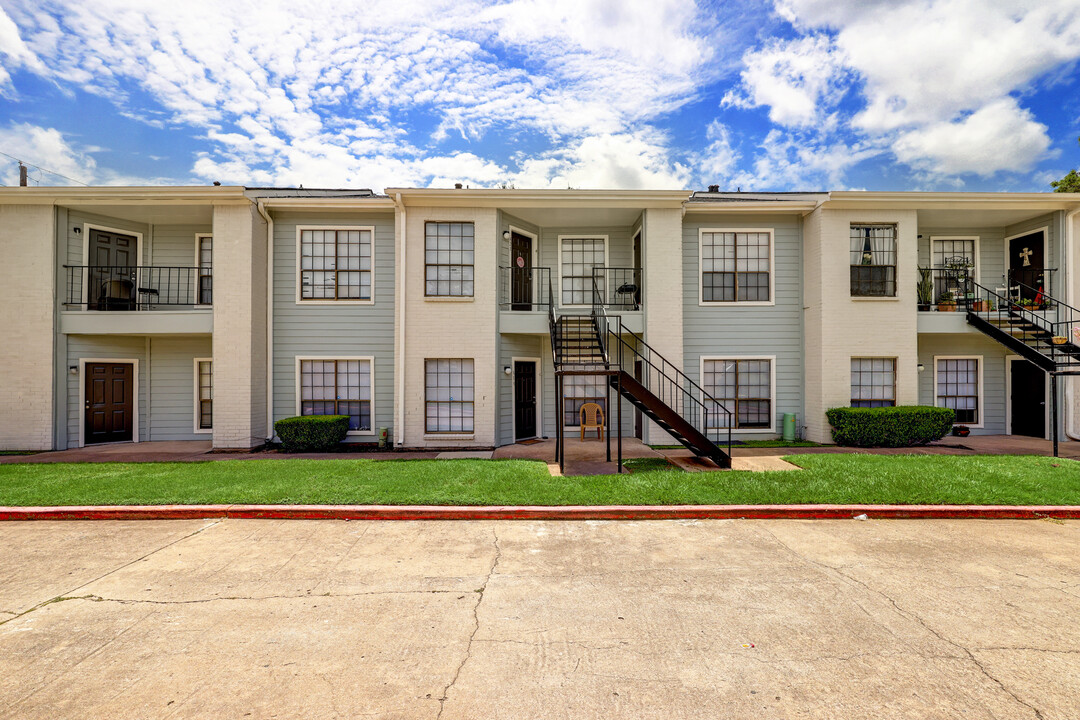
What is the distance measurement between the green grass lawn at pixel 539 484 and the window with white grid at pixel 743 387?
357 cm

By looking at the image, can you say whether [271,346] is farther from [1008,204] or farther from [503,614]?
[1008,204]

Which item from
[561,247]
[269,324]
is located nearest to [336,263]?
[269,324]

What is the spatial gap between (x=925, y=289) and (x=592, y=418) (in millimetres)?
9902

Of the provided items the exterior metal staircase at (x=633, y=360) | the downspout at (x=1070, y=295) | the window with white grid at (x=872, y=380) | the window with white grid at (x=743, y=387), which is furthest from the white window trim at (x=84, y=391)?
the downspout at (x=1070, y=295)

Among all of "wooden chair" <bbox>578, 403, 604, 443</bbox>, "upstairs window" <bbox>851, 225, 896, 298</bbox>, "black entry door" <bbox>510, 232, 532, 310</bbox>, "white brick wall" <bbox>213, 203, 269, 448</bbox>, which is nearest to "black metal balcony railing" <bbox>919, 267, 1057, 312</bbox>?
"upstairs window" <bbox>851, 225, 896, 298</bbox>

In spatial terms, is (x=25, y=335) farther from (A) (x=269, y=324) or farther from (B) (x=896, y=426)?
(B) (x=896, y=426)

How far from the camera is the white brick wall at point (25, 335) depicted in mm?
12117

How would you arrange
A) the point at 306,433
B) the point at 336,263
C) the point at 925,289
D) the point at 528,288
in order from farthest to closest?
1. the point at 528,288
2. the point at 925,289
3. the point at 336,263
4. the point at 306,433

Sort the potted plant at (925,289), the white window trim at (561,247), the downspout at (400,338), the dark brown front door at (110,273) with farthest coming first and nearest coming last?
the white window trim at (561,247), the potted plant at (925,289), the dark brown front door at (110,273), the downspout at (400,338)

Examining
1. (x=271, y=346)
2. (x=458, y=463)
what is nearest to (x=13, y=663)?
(x=458, y=463)

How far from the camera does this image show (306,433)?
1224 cm

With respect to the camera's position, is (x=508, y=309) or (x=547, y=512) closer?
(x=547, y=512)

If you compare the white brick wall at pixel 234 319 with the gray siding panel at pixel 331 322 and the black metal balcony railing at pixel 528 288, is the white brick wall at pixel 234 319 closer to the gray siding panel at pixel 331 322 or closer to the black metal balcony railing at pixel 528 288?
the gray siding panel at pixel 331 322

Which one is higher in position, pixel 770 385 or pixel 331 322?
pixel 331 322
